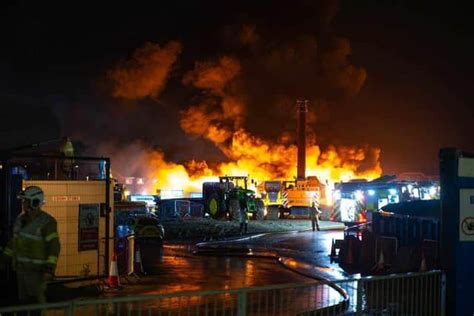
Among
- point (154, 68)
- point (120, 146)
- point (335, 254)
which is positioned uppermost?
point (154, 68)

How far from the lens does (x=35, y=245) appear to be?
721cm

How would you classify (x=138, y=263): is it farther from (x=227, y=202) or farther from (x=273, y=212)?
(x=273, y=212)

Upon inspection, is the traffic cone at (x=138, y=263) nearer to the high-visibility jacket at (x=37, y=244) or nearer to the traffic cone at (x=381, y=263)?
the traffic cone at (x=381, y=263)

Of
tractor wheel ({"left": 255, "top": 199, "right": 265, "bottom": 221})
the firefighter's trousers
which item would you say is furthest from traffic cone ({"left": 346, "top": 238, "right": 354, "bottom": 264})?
tractor wheel ({"left": 255, "top": 199, "right": 265, "bottom": 221})

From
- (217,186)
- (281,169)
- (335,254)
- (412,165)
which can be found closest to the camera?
(335,254)

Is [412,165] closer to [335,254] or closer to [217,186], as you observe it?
[217,186]

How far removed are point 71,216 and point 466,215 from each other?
719 cm

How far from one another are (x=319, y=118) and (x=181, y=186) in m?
13.8

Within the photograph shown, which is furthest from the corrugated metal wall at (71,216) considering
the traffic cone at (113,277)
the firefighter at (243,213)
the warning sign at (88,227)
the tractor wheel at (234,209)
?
the tractor wheel at (234,209)

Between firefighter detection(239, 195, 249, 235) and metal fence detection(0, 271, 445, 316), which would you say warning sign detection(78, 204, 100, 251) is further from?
firefighter detection(239, 195, 249, 235)

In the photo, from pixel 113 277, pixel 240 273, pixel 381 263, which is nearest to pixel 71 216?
pixel 113 277

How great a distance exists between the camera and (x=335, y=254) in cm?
1864

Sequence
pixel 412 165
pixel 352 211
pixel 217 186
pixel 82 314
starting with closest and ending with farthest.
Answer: pixel 82 314 < pixel 352 211 < pixel 217 186 < pixel 412 165

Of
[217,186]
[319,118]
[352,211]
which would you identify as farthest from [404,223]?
[319,118]
